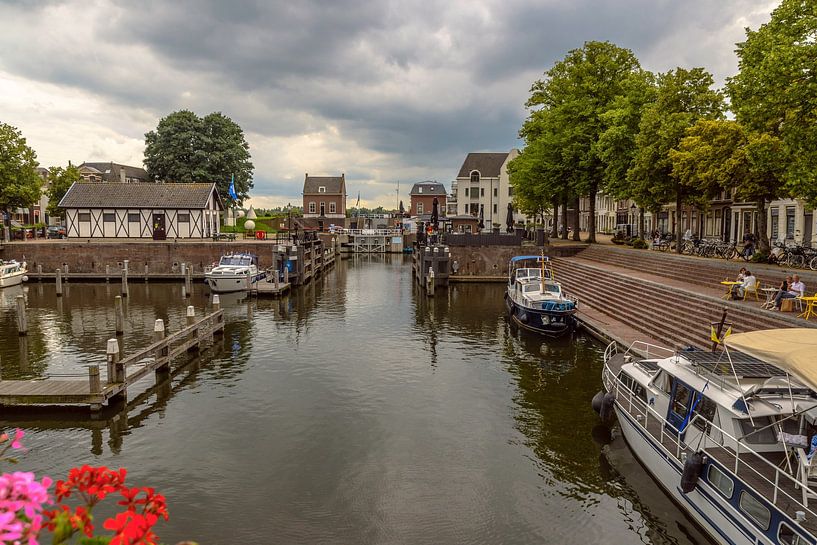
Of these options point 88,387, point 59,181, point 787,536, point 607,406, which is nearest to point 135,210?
point 59,181

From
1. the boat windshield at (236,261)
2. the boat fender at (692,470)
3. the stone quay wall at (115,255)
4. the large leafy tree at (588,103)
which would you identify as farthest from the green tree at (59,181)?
the boat fender at (692,470)

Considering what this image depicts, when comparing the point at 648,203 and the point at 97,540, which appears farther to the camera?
the point at 648,203

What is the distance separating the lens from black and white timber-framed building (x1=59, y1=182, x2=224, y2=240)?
183 ft

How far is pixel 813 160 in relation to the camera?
884 inches

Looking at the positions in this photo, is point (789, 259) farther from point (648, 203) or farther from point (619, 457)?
point (619, 457)

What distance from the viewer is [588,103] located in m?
46.3

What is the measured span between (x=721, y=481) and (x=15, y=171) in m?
66.3

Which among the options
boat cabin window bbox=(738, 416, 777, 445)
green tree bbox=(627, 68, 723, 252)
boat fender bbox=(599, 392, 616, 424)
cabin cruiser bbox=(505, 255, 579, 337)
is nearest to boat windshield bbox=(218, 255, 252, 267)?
cabin cruiser bbox=(505, 255, 579, 337)

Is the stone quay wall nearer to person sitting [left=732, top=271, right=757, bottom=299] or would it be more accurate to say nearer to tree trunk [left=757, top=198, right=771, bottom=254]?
person sitting [left=732, top=271, right=757, bottom=299]


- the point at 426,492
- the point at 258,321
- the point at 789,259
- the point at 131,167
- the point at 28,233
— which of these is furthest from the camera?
the point at 131,167

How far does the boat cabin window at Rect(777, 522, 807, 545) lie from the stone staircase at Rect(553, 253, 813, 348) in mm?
12337

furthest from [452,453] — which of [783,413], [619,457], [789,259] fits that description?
[789,259]

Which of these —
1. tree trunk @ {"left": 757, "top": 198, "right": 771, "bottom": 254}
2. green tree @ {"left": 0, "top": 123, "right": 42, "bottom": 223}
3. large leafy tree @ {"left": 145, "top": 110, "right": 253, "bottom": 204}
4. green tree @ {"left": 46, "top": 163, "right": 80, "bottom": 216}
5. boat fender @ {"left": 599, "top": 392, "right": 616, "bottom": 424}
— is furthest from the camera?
green tree @ {"left": 46, "top": 163, "right": 80, "bottom": 216}

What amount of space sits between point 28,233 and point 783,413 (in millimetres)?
70834
